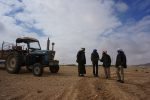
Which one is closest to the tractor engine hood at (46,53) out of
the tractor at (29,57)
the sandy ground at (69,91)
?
the tractor at (29,57)

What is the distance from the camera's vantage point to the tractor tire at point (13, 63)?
20427mm

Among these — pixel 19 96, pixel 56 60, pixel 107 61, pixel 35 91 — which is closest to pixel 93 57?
pixel 107 61

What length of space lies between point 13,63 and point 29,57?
4.39 feet

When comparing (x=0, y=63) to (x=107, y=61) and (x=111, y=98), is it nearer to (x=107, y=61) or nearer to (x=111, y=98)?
(x=107, y=61)

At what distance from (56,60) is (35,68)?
229 cm

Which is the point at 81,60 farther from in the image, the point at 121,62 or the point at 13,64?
the point at 13,64

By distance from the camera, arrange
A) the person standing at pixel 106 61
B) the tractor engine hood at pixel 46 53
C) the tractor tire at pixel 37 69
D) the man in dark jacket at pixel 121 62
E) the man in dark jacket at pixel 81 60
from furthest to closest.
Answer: the tractor engine hood at pixel 46 53, the man in dark jacket at pixel 81 60, the tractor tire at pixel 37 69, the person standing at pixel 106 61, the man in dark jacket at pixel 121 62

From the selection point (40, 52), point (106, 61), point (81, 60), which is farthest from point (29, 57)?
point (106, 61)

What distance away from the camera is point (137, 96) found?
1207 centimetres

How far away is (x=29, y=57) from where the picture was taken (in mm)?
20672

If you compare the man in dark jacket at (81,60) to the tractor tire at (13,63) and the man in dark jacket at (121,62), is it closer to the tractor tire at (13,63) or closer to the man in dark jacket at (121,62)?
the man in dark jacket at (121,62)

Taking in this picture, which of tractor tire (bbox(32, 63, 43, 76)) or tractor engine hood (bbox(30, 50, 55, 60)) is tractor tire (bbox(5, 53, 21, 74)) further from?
tractor tire (bbox(32, 63, 43, 76))

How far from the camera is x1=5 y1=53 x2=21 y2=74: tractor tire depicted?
20.4 metres

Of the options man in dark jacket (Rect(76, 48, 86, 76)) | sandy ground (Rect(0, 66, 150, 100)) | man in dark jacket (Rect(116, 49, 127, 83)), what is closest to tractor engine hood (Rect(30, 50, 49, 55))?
man in dark jacket (Rect(76, 48, 86, 76))
